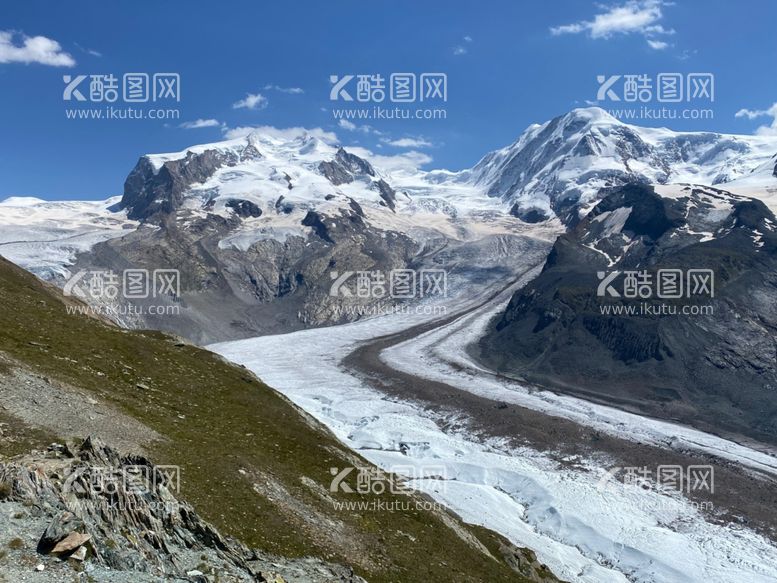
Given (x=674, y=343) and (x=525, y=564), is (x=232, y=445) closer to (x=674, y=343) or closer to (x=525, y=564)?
(x=525, y=564)

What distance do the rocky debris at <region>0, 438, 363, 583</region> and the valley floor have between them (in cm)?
4197

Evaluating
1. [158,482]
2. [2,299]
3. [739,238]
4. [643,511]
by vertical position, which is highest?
[739,238]

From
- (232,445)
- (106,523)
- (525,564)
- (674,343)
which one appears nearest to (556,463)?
(525,564)

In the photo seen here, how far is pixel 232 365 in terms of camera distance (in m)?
50.2

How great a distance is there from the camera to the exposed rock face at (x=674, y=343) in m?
118

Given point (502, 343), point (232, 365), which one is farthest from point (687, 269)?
point (232, 365)

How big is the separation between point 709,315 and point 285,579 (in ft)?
472

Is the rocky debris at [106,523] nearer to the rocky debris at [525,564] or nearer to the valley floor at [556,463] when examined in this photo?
the rocky debris at [525,564]

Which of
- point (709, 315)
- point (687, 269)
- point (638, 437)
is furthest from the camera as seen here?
point (687, 269)

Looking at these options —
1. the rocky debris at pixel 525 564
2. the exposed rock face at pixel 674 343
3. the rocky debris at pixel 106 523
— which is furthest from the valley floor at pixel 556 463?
the rocky debris at pixel 106 523

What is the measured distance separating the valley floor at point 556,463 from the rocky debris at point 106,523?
42.0m

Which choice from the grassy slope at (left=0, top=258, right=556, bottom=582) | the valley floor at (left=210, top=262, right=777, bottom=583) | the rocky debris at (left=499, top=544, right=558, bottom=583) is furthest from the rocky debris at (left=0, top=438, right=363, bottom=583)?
the valley floor at (left=210, top=262, right=777, bottom=583)

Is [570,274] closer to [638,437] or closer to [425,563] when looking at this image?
[638,437]

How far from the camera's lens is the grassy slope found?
78.9ft
